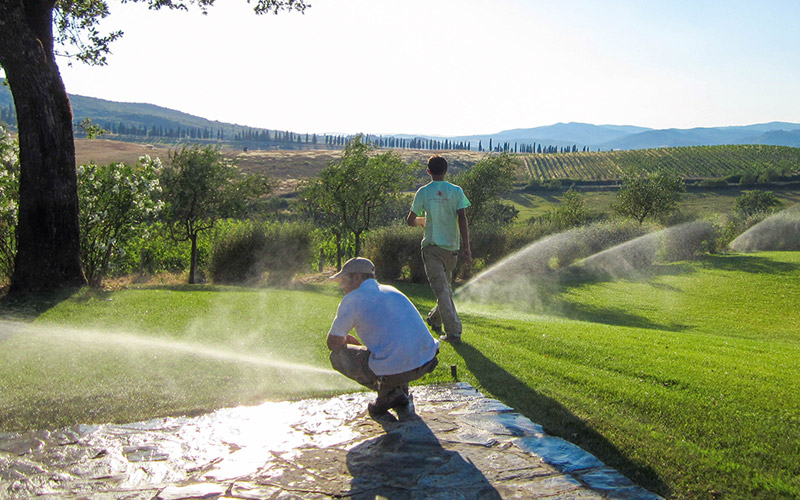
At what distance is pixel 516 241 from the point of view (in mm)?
29531

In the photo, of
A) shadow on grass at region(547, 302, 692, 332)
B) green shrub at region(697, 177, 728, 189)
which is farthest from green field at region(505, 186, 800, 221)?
shadow on grass at region(547, 302, 692, 332)

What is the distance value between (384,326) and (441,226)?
3433 mm

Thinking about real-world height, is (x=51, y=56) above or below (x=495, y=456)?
above

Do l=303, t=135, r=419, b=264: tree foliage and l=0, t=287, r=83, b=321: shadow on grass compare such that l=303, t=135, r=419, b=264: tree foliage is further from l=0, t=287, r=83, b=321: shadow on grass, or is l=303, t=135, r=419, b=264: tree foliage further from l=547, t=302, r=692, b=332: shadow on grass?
l=0, t=287, r=83, b=321: shadow on grass

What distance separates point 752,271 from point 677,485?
27.4 m

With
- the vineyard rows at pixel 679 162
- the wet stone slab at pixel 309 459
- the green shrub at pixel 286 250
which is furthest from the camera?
the vineyard rows at pixel 679 162

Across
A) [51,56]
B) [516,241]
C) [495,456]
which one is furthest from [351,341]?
→ [516,241]

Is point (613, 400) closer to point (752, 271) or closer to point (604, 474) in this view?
point (604, 474)

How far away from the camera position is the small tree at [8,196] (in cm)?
1333

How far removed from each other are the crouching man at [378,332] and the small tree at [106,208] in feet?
40.7

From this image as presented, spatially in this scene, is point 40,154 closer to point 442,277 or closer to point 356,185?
point 442,277

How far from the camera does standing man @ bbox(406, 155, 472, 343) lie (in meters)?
8.08

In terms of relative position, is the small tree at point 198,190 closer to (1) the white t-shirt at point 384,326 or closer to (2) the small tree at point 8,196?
(2) the small tree at point 8,196

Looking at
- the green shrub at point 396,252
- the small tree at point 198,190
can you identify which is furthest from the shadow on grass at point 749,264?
the small tree at point 198,190
